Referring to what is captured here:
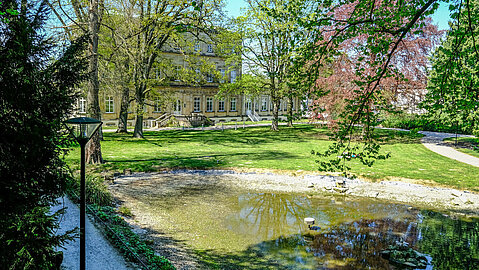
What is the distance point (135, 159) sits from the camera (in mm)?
17188

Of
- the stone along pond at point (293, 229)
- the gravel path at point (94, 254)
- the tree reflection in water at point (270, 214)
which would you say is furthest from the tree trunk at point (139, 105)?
the gravel path at point (94, 254)

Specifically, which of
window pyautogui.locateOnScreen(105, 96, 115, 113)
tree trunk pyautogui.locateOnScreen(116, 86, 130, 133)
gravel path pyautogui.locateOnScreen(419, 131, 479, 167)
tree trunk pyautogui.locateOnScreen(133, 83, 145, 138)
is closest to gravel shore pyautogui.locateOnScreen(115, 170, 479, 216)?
gravel path pyautogui.locateOnScreen(419, 131, 479, 167)

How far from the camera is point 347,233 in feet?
28.7

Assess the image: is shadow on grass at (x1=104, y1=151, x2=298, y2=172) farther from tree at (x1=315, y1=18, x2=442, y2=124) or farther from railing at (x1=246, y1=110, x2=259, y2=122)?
railing at (x1=246, y1=110, x2=259, y2=122)

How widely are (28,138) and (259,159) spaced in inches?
557

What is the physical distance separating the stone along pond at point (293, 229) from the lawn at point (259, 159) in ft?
10.1

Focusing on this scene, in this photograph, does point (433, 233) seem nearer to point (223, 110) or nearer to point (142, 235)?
point (142, 235)

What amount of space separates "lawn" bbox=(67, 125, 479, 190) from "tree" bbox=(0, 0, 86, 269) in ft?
33.3

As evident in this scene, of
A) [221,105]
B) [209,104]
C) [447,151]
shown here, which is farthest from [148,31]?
[221,105]

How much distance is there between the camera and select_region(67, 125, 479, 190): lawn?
47.2ft

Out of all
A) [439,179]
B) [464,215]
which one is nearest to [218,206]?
[464,215]

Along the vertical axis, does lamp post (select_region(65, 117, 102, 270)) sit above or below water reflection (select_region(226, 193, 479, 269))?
above

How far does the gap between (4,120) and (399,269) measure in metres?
7.19

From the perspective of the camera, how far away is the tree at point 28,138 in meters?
4.13
